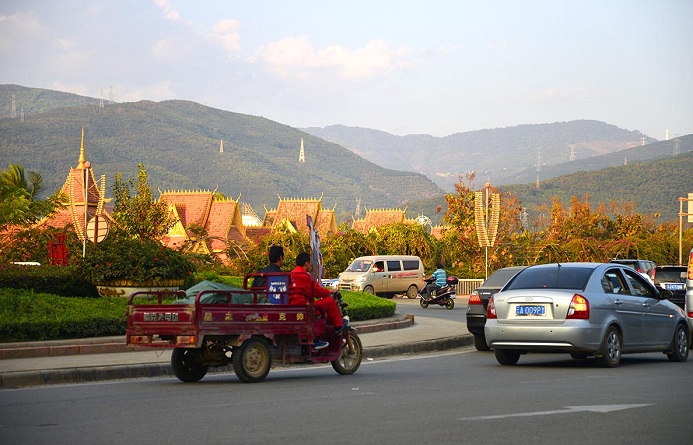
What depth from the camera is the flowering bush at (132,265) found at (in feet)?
79.8

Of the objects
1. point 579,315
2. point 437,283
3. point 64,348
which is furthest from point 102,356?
point 437,283

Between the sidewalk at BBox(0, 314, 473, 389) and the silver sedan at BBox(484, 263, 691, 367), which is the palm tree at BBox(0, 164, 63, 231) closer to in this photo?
the sidewalk at BBox(0, 314, 473, 389)

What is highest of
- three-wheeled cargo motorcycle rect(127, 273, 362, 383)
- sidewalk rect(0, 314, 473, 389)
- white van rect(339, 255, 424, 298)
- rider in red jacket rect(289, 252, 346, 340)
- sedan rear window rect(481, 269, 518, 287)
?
white van rect(339, 255, 424, 298)

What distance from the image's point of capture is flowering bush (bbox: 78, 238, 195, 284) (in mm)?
24312

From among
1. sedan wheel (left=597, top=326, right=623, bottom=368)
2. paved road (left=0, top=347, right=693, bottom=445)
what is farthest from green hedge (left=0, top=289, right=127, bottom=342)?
sedan wheel (left=597, top=326, right=623, bottom=368)

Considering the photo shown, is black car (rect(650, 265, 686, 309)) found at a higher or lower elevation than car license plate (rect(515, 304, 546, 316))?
higher

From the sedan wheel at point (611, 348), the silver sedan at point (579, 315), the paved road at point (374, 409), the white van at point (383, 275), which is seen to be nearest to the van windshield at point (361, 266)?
the white van at point (383, 275)

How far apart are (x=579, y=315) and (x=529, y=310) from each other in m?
0.77

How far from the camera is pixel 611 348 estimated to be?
55.0ft

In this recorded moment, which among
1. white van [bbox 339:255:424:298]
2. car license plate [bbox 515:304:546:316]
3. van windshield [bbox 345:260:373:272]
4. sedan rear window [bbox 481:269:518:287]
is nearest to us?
car license plate [bbox 515:304:546:316]

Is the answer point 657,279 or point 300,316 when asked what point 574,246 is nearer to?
point 657,279

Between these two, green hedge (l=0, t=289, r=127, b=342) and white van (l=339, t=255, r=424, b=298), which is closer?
green hedge (l=0, t=289, r=127, b=342)

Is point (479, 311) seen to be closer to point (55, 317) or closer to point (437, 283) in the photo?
point (55, 317)

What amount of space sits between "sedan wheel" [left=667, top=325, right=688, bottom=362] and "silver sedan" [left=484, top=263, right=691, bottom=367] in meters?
0.15
